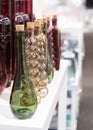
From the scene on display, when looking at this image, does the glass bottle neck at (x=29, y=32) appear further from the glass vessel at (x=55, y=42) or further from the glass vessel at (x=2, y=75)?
the glass vessel at (x=55, y=42)

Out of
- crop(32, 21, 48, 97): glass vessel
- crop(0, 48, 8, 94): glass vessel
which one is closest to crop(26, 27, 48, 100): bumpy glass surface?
crop(32, 21, 48, 97): glass vessel

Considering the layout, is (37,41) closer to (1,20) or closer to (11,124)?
(1,20)

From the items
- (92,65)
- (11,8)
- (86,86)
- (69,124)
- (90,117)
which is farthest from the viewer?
(92,65)

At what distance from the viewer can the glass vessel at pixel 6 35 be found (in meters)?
1.22

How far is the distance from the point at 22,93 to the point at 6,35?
0.31 meters

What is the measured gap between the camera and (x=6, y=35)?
4.11 feet

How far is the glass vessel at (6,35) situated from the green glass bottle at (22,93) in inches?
8.3

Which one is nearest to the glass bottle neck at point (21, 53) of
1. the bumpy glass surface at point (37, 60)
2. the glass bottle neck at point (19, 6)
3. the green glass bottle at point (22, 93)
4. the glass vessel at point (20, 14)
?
the green glass bottle at point (22, 93)

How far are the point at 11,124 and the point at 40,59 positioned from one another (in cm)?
34

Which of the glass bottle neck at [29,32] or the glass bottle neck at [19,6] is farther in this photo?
the glass bottle neck at [19,6]

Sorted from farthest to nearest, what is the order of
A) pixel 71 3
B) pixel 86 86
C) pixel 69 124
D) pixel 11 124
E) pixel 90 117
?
pixel 71 3, pixel 86 86, pixel 90 117, pixel 69 124, pixel 11 124

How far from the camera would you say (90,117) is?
10.6 feet

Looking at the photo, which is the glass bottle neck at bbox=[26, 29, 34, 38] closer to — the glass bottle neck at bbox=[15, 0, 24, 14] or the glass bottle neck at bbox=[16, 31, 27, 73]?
the glass bottle neck at bbox=[16, 31, 27, 73]

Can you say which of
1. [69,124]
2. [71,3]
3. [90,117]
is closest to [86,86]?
[90,117]
